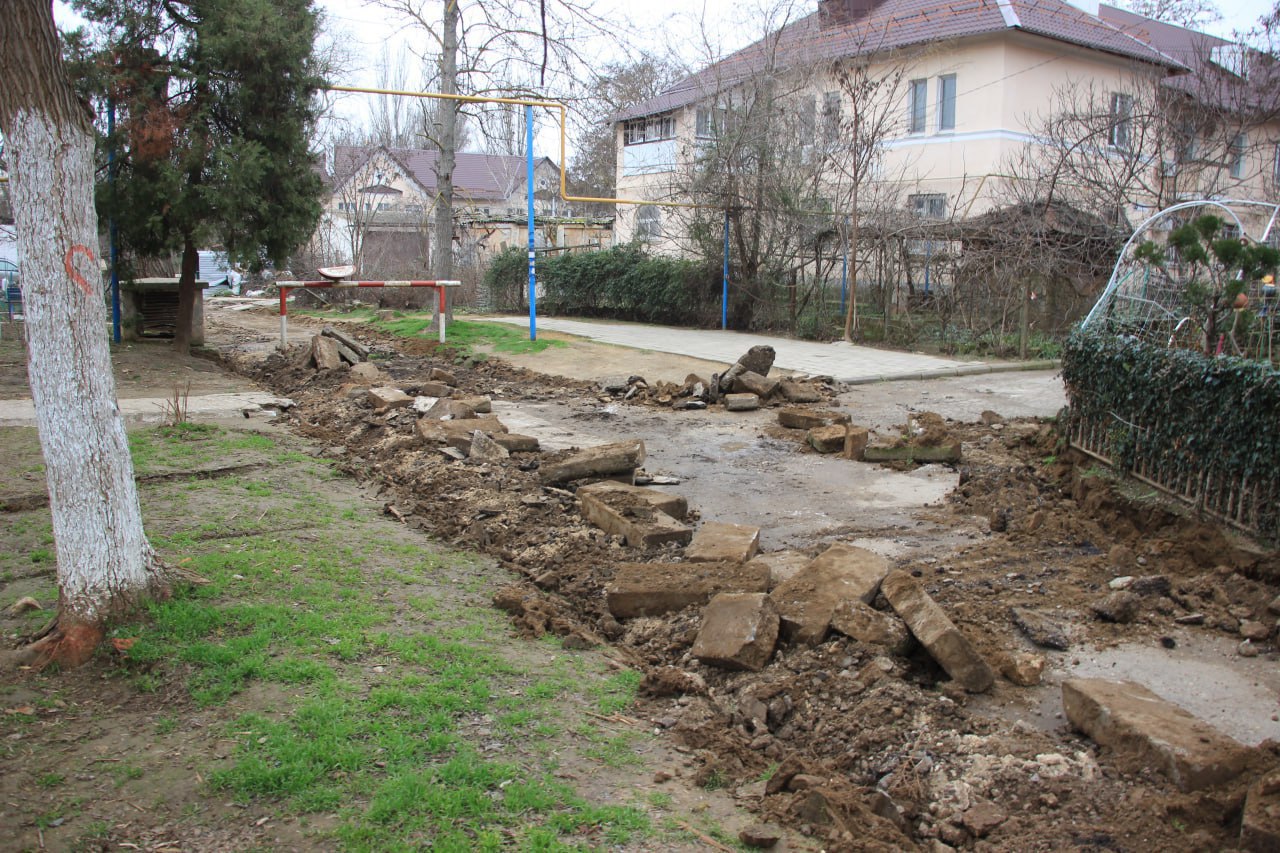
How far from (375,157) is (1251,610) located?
139ft

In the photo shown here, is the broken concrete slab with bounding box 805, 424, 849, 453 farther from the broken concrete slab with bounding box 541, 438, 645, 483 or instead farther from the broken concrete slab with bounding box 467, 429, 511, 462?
the broken concrete slab with bounding box 467, 429, 511, 462

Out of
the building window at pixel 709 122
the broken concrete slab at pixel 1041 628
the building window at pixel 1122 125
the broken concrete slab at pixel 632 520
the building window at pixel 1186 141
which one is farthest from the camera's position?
the building window at pixel 709 122

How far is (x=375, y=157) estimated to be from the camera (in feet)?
139

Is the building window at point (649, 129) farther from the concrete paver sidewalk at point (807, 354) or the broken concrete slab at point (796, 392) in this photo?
the broken concrete slab at point (796, 392)

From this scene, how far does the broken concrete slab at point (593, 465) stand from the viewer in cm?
754

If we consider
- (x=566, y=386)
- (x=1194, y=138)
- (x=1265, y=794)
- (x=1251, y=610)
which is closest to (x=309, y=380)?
(x=566, y=386)

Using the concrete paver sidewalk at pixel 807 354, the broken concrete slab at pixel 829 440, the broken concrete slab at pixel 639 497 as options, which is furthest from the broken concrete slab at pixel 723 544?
the concrete paver sidewalk at pixel 807 354

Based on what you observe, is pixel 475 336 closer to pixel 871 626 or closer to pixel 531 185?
pixel 531 185

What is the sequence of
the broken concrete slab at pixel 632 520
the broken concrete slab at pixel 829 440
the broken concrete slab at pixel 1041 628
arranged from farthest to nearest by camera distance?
the broken concrete slab at pixel 829 440
the broken concrete slab at pixel 632 520
the broken concrete slab at pixel 1041 628

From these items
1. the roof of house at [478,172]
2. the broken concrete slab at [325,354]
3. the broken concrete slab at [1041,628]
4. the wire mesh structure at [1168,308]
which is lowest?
the broken concrete slab at [1041,628]

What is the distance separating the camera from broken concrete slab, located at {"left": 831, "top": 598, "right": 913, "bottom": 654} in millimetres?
4383

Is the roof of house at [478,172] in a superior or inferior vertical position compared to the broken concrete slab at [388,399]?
superior

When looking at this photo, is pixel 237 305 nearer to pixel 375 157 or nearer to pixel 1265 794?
pixel 375 157

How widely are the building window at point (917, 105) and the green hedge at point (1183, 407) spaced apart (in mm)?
20237
